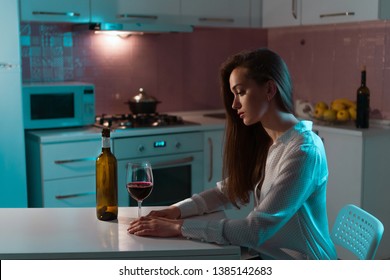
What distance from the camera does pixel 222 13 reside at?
424cm

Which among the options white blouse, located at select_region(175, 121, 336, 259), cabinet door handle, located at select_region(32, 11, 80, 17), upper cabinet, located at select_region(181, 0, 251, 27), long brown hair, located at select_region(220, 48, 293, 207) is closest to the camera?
white blouse, located at select_region(175, 121, 336, 259)

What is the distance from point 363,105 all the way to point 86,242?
252cm

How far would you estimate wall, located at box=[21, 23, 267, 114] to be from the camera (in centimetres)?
400

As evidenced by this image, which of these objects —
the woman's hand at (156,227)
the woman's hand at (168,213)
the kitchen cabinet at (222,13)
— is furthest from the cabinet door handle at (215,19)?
the woman's hand at (156,227)

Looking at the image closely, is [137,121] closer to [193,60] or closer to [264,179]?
[193,60]

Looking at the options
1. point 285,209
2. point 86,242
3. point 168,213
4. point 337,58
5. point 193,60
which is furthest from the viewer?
point 193,60

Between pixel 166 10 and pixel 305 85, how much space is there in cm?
122

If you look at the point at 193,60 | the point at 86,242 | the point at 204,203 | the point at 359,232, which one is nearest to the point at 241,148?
the point at 204,203

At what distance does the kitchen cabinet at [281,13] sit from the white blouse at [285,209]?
2.34 meters

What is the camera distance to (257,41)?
4.84m

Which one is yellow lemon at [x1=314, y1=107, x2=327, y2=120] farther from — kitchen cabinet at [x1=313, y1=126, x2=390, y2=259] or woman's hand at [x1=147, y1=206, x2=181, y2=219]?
woman's hand at [x1=147, y1=206, x2=181, y2=219]

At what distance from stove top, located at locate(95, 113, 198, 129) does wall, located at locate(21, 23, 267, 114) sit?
0.86 ft

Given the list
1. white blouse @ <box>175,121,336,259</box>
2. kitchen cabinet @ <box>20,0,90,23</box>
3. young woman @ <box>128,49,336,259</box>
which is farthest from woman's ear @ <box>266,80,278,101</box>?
kitchen cabinet @ <box>20,0,90,23</box>
